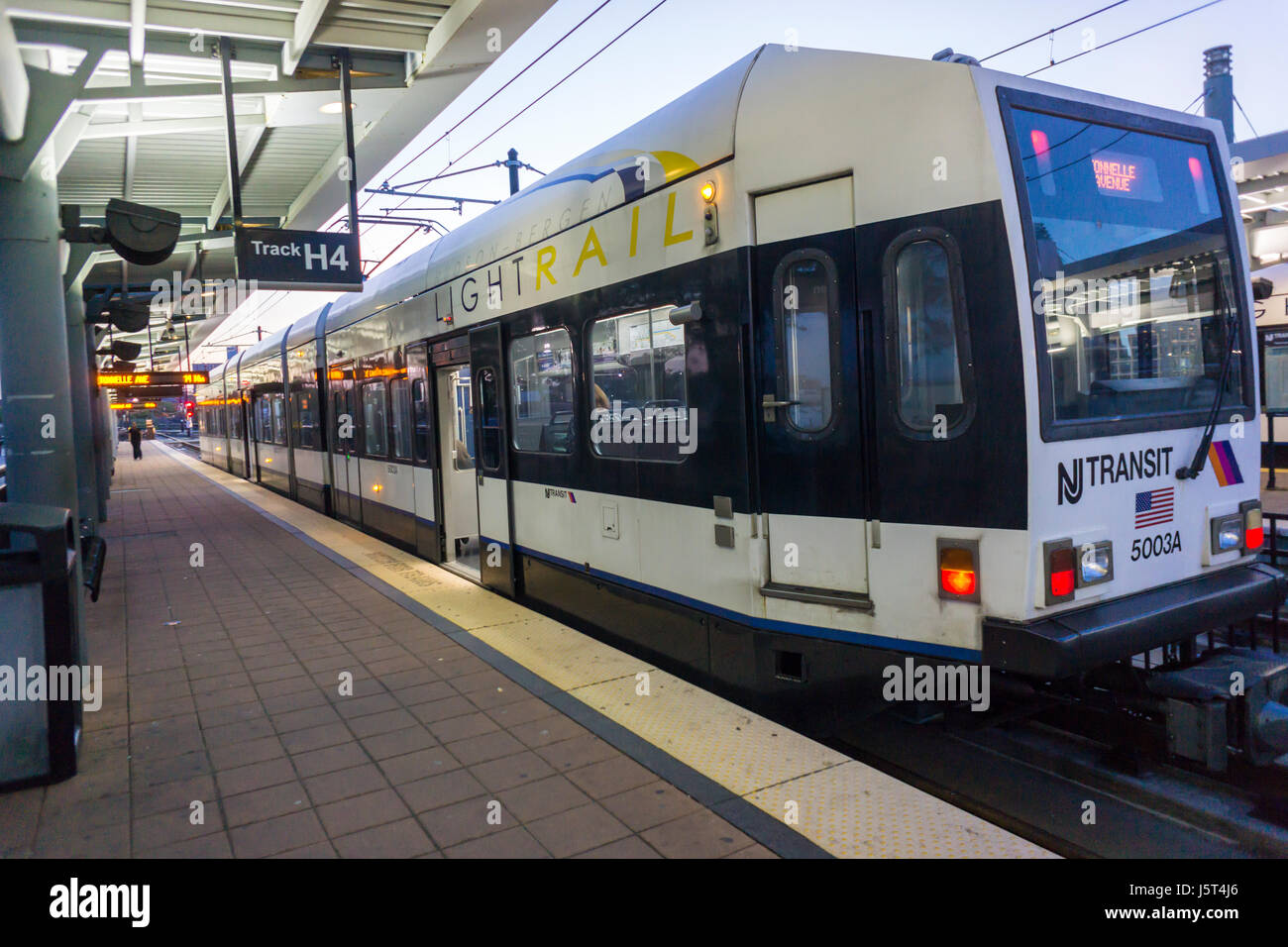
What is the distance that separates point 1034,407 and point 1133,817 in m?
Answer: 1.81

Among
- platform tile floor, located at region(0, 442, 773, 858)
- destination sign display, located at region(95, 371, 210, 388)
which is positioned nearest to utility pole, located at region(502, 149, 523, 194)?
destination sign display, located at region(95, 371, 210, 388)

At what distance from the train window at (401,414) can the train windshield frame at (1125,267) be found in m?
7.17

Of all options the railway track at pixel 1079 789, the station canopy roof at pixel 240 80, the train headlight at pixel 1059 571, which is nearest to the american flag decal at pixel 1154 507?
the train headlight at pixel 1059 571

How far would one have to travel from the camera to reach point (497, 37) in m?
6.92

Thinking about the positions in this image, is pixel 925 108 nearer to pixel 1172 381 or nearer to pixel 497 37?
pixel 1172 381

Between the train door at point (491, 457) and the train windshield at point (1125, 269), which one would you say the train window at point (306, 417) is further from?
the train windshield at point (1125, 269)

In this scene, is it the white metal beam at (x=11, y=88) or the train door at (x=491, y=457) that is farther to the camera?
the train door at (x=491, y=457)

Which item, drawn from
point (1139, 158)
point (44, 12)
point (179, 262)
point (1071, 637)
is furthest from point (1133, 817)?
point (179, 262)

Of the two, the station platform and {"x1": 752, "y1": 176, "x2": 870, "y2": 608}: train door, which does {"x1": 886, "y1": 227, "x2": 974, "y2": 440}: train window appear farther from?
the station platform

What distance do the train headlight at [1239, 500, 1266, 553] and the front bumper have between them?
0.22 m

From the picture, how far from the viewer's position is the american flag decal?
151 inches

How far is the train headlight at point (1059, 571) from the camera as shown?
3457 mm

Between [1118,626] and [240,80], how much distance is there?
326 inches

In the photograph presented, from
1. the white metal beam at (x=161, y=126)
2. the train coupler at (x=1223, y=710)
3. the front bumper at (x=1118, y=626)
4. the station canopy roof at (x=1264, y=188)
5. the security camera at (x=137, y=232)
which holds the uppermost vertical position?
the white metal beam at (x=161, y=126)
